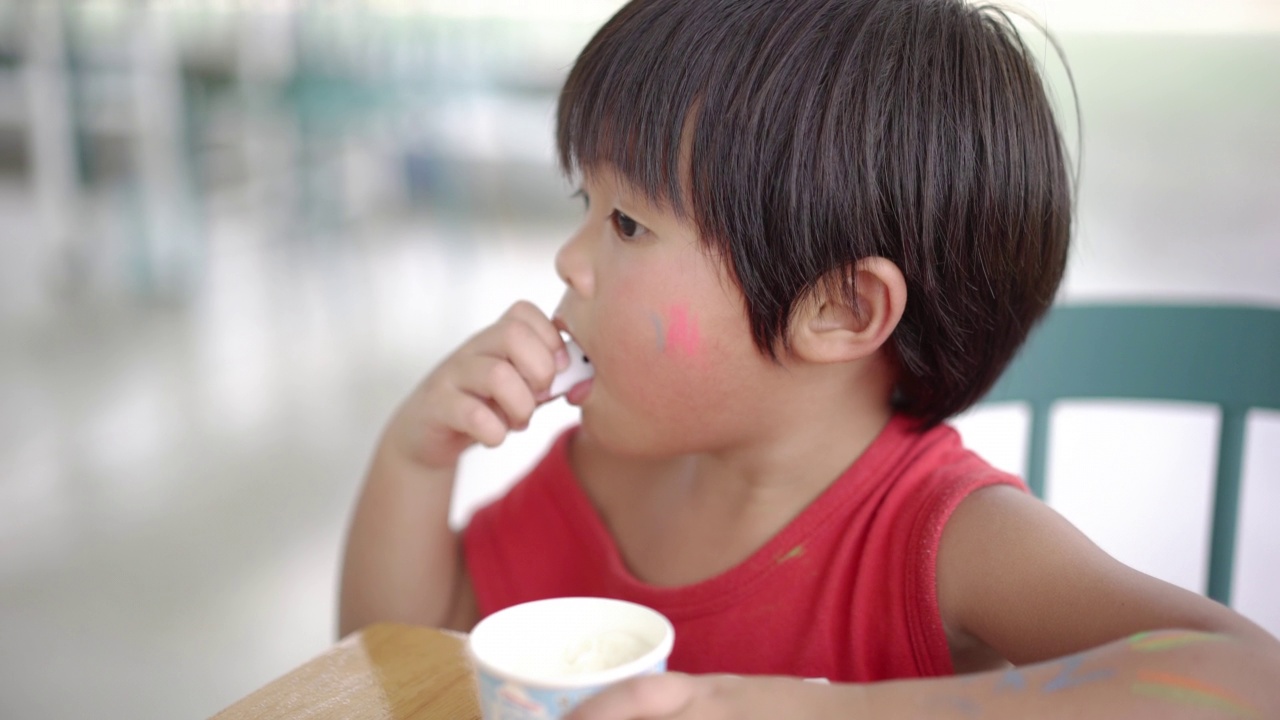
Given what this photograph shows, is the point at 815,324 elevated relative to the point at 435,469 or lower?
elevated

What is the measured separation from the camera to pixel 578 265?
2.66 feet

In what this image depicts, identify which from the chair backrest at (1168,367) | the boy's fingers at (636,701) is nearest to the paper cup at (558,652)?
the boy's fingers at (636,701)

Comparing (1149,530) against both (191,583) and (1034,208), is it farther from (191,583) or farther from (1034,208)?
(191,583)

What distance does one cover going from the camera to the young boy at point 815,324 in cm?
73

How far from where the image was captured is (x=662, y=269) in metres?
0.77

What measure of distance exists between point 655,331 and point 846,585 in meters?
0.23

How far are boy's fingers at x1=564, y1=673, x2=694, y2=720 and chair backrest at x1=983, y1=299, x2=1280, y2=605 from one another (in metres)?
0.62

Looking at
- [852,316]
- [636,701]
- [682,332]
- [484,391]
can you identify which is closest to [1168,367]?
[852,316]

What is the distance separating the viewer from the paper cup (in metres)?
0.47

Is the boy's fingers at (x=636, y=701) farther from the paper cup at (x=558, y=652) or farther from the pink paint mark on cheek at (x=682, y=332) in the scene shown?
the pink paint mark on cheek at (x=682, y=332)

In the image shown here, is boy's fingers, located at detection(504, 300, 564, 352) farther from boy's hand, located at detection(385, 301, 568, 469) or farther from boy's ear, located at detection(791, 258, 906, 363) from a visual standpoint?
boy's ear, located at detection(791, 258, 906, 363)

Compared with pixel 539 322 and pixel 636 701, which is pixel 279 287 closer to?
pixel 539 322

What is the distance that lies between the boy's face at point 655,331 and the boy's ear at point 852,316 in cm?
4

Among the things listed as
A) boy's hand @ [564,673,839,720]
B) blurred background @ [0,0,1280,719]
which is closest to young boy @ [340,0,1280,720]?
boy's hand @ [564,673,839,720]
